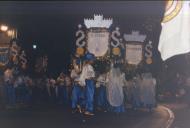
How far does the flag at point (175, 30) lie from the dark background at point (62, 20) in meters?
0.07

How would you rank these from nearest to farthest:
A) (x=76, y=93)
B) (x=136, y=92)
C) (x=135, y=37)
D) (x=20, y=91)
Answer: (x=135, y=37) < (x=136, y=92) < (x=76, y=93) < (x=20, y=91)

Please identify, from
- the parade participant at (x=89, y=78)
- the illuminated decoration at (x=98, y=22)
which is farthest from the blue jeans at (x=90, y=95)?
A: the illuminated decoration at (x=98, y=22)

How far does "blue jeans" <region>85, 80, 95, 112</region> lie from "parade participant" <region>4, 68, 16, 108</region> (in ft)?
3.05

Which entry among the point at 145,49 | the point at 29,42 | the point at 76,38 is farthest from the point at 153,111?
the point at 29,42

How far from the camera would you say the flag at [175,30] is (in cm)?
597

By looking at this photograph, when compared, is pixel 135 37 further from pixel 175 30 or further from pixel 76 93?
pixel 76 93

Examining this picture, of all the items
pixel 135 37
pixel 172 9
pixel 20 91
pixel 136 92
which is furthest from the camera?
pixel 20 91

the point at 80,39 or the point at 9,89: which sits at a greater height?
the point at 80,39

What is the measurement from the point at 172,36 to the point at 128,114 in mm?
1063

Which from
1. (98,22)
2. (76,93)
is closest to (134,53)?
(98,22)

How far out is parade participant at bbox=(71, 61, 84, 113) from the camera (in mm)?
6328

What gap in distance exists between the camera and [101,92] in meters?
6.31

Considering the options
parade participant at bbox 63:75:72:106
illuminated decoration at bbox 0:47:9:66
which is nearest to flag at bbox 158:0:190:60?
parade participant at bbox 63:75:72:106

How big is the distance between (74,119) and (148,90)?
97cm
